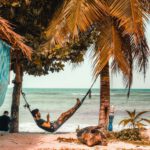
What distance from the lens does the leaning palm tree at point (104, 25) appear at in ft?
32.8

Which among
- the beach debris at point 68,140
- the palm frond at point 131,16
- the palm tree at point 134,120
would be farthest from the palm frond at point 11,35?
the palm tree at point 134,120

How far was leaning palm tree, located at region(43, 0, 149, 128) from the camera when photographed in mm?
9992

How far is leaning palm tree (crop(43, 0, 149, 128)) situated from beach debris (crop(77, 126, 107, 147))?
4.81 feet

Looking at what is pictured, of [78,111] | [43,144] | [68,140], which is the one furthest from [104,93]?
[78,111]

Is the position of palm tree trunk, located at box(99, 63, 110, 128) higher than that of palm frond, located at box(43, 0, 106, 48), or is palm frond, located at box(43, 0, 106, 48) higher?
palm frond, located at box(43, 0, 106, 48)

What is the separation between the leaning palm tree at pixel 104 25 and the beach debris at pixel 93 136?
1.47 meters

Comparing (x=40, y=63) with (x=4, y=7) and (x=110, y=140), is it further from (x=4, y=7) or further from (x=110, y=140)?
(x=110, y=140)

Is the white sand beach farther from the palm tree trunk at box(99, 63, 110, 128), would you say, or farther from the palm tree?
the palm tree trunk at box(99, 63, 110, 128)

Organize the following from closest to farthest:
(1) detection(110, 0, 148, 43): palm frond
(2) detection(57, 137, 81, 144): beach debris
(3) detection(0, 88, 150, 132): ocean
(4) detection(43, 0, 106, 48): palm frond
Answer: (1) detection(110, 0, 148, 43): palm frond < (4) detection(43, 0, 106, 48): palm frond < (2) detection(57, 137, 81, 144): beach debris < (3) detection(0, 88, 150, 132): ocean

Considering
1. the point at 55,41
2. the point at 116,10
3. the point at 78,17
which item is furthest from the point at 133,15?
the point at 55,41

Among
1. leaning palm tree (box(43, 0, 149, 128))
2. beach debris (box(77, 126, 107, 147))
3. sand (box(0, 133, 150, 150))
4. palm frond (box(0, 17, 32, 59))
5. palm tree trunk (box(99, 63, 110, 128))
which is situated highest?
leaning palm tree (box(43, 0, 149, 128))

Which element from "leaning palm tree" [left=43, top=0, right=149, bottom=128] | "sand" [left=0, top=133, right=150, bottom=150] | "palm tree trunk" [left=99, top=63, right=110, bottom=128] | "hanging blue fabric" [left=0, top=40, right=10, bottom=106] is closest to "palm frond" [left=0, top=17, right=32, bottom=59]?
"hanging blue fabric" [left=0, top=40, right=10, bottom=106]

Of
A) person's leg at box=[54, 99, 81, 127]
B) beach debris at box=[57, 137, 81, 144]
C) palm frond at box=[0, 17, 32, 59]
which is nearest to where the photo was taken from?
palm frond at box=[0, 17, 32, 59]

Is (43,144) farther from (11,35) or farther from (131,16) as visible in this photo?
(131,16)
